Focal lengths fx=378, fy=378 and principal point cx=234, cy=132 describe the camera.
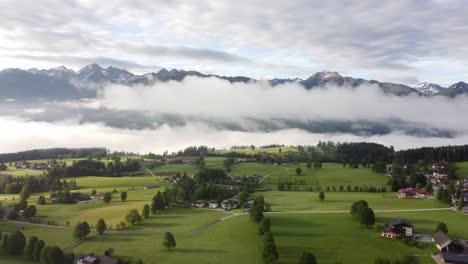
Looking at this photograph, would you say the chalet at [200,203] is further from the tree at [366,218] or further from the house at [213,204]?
the tree at [366,218]

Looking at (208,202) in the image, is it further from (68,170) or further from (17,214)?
(68,170)

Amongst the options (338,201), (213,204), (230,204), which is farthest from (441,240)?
(213,204)

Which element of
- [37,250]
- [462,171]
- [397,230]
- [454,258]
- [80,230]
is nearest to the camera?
[454,258]

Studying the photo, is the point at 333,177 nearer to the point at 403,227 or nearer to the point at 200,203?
the point at 200,203

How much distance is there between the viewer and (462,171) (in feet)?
421

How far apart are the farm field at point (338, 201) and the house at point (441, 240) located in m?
23.5

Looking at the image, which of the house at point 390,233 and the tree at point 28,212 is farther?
the tree at point 28,212

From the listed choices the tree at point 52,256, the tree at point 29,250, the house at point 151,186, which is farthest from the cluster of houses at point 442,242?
the house at point 151,186

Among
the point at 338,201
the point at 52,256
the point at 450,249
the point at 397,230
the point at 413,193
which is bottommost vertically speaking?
the point at 52,256

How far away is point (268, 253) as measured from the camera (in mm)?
49750

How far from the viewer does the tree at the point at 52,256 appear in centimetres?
5094

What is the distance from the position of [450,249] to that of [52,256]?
55.5m

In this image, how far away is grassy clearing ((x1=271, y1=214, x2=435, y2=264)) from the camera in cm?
5253

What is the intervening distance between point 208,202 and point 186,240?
31816 mm
